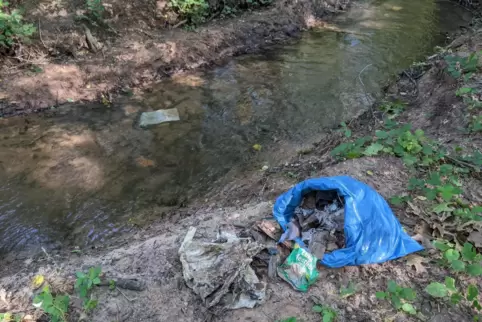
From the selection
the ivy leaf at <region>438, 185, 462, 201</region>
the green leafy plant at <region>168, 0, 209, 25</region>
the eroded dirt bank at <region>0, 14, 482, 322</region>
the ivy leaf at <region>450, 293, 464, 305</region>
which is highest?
the green leafy plant at <region>168, 0, 209, 25</region>

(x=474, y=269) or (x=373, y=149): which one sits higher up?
(x=474, y=269)

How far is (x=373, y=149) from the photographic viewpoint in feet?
14.1

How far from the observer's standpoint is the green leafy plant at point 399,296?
2547 mm

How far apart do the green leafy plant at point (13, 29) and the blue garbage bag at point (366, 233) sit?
19.6 feet

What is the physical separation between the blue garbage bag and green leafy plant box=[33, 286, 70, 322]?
1.80 metres

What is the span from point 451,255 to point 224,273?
1.70 metres

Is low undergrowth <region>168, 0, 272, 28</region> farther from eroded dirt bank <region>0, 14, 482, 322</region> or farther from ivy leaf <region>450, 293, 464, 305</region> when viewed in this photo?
ivy leaf <region>450, 293, 464, 305</region>

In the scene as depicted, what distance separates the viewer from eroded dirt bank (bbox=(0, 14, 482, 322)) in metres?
2.64

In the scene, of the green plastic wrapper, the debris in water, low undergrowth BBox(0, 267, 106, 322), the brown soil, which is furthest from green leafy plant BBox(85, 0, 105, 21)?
the green plastic wrapper

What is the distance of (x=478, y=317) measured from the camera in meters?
2.51

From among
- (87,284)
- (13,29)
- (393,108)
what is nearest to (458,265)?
(87,284)

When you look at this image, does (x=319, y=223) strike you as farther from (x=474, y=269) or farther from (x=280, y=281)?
(x=474, y=269)

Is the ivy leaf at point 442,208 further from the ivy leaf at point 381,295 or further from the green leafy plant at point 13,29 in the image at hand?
the green leafy plant at point 13,29

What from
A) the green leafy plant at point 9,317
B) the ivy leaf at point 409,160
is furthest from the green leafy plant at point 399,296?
the green leafy plant at point 9,317
